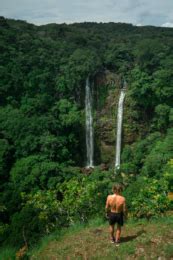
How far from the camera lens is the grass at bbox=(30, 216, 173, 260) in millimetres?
9461

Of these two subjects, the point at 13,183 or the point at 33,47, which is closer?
the point at 13,183

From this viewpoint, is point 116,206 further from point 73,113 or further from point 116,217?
point 73,113

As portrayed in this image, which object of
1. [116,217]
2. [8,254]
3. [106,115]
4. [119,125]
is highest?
[116,217]

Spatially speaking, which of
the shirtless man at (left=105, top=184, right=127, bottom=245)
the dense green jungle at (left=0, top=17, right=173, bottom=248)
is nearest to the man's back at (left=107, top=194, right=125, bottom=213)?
the shirtless man at (left=105, top=184, right=127, bottom=245)

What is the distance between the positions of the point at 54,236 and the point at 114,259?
2572 millimetres

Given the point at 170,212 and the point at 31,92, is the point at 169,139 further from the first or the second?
the point at 170,212

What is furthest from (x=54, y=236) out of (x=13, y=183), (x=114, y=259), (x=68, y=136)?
(x=68, y=136)

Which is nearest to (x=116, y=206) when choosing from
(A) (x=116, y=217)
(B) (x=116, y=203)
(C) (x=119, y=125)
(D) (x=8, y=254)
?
(B) (x=116, y=203)

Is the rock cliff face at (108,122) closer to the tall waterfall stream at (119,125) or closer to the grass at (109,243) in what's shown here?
the tall waterfall stream at (119,125)

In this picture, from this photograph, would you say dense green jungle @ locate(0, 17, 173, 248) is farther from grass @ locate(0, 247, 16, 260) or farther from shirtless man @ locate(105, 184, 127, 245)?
shirtless man @ locate(105, 184, 127, 245)

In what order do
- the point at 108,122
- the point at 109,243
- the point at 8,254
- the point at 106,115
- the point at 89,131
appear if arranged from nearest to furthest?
the point at 109,243 < the point at 8,254 < the point at 89,131 < the point at 108,122 < the point at 106,115

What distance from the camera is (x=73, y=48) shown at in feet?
167

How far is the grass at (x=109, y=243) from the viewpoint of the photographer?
31.0 feet

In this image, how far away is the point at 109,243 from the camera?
33.0 feet
